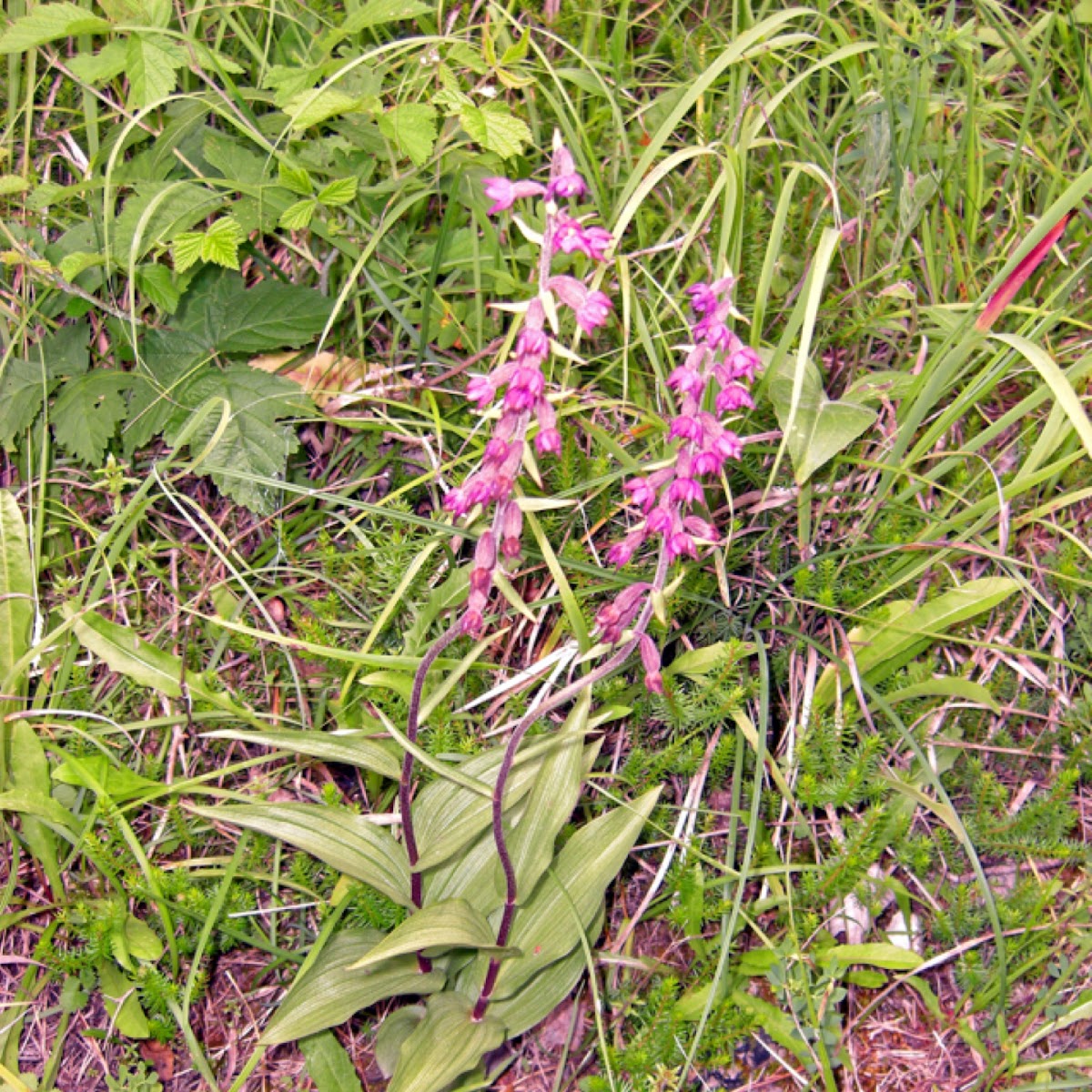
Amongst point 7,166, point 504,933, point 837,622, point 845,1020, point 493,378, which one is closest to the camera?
point 493,378

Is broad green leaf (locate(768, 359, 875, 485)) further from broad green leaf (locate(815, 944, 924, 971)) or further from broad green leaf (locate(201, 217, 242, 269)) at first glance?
broad green leaf (locate(201, 217, 242, 269))

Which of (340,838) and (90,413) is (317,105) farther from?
(340,838)

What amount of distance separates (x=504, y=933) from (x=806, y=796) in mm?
843

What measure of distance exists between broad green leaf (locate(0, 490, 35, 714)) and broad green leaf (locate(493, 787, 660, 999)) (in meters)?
1.64

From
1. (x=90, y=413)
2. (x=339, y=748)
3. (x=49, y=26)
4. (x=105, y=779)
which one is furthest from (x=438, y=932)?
(x=49, y=26)

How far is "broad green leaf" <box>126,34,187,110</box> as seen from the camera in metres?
2.98

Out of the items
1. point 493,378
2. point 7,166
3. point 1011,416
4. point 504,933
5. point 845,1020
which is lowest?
point 845,1020

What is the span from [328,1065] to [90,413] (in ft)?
6.40

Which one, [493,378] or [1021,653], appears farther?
[1021,653]

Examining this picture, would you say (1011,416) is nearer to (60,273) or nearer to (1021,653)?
(1021,653)

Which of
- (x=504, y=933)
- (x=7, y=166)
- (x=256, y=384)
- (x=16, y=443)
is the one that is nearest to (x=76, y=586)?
(x=16, y=443)

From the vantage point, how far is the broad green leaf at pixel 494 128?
9.31ft

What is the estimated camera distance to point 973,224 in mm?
3266

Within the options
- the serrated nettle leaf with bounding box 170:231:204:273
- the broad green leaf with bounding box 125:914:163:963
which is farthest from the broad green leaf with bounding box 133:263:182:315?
the broad green leaf with bounding box 125:914:163:963
